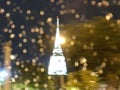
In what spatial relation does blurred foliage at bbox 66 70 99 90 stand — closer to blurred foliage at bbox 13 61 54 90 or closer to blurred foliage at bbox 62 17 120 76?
blurred foliage at bbox 62 17 120 76

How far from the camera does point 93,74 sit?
20000mm

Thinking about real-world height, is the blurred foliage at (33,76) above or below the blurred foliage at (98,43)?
below

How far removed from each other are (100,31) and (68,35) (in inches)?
64.5

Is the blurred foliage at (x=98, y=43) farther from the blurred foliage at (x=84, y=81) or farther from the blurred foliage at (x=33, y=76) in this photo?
the blurred foliage at (x=33, y=76)

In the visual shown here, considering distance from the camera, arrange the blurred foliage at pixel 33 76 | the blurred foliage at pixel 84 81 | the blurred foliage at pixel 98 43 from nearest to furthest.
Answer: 1. the blurred foliage at pixel 84 81
2. the blurred foliage at pixel 98 43
3. the blurred foliage at pixel 33 76

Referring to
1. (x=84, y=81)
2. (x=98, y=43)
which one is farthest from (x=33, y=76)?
(x=84, y=81)

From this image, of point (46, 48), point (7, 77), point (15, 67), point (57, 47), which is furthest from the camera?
point (15, 67)

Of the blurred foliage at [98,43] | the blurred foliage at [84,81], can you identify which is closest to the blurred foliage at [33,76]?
the blurred foliage at [98,43]

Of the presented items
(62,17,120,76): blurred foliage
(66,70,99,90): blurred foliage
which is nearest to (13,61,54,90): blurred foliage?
(62,17,120,76): blurred foliage

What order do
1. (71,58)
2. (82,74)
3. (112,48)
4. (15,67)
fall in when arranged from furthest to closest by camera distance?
(15,67), (71,58), (112,48), (82,74)

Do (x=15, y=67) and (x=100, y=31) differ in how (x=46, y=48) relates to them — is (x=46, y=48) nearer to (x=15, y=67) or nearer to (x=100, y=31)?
(x=15, y=67)

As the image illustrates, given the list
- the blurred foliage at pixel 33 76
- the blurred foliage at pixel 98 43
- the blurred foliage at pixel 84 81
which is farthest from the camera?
the blurred foliage at pixel 33 76

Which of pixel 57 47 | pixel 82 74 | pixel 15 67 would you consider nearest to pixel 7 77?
pixel 82 74

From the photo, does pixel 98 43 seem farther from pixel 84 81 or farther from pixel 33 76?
pixel 33 76
